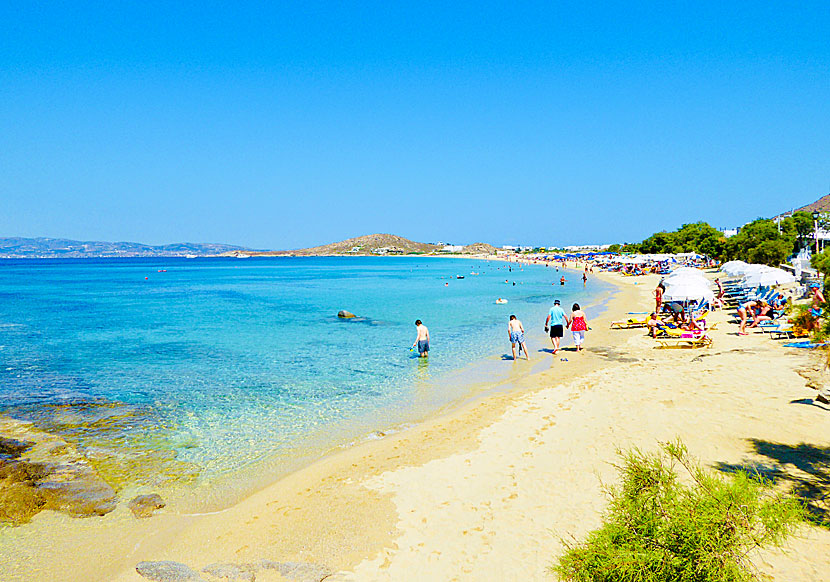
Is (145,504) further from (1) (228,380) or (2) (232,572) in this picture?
(1) (228,380)

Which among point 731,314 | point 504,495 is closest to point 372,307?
point 731,314

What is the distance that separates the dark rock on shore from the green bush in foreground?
6.26 m

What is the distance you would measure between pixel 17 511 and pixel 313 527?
4.37 metres

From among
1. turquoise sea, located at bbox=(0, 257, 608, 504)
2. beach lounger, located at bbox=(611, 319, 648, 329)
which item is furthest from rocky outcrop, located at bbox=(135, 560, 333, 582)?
beach lounger, located at bbox=(611, 319, 648, 329)

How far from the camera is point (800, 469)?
6.45 meters

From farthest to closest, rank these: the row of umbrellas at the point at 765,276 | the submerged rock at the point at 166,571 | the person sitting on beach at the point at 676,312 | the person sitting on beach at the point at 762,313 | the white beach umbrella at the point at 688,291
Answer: the row of umbrellas at the point at 765,276 → the person sitting on beach at the point at 676,312 → the person sitting on beach at the point at 762,313 → the white beach umbrella at the point at 688,291 → the submerged rock at the point at 166,571

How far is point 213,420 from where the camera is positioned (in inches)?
432

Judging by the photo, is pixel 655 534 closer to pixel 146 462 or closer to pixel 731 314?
pixel 146 462

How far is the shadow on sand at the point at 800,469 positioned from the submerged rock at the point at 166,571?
262 inches

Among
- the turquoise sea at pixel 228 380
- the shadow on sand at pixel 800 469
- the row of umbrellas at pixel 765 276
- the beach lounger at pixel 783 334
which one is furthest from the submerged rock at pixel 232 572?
the row of umbrellas at pixel 765 276

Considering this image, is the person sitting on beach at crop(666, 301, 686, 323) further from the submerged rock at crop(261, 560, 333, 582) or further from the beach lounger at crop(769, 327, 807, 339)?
the submerged rock at crop(261, 560, 333, 582)

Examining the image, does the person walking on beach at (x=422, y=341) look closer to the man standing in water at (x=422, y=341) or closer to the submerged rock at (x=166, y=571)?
the man standing in water at (x=422, y=341)

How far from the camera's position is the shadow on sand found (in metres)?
5.60

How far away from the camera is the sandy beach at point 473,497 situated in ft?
17.3
